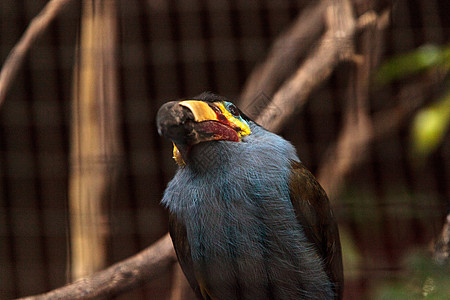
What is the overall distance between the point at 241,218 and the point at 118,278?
0.42 meters

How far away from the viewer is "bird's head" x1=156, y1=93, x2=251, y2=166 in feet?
3.96

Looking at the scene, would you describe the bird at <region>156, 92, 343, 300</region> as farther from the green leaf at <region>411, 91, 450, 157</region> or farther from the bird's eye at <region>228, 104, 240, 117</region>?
the green leaf at <region>411, 91, 450, 157</region>

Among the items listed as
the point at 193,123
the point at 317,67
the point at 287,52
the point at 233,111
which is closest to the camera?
the point at 193,123

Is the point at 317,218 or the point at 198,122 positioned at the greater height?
the point at 198,122

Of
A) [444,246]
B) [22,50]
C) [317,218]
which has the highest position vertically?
[22,50]

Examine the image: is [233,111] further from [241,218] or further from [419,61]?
[419,61]

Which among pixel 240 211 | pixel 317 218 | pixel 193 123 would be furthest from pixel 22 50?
pixel 317 218

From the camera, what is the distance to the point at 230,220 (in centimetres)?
136

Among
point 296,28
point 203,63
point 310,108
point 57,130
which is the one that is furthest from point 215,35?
point 57,130

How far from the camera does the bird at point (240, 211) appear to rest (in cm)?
136

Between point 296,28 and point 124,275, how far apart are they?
1.56 meters

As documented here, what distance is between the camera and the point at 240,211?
1355 mm

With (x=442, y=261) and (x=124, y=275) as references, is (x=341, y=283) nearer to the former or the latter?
(x=442, y=261)

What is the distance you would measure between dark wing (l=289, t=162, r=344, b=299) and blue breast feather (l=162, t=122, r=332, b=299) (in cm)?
4
